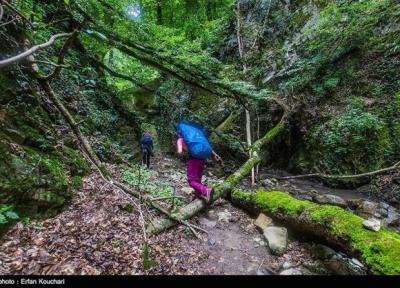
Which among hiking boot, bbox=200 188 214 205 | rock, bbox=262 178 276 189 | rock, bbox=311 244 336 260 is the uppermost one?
hiking boot, bbox=200 188 214 205

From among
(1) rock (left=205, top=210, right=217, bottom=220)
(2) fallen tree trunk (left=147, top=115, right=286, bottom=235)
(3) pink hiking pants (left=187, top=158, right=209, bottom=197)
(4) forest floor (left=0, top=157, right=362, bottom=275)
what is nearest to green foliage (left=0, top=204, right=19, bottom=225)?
(4) forest floor (left=0, top=157, right=362, bottom=275)

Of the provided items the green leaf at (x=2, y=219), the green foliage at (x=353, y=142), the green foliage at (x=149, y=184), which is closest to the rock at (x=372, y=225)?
the green foliage at (x=149, y=184)

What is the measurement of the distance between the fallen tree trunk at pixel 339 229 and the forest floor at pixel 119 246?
0.46 meters

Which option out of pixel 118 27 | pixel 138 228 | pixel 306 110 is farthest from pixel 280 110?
pixel 138 228

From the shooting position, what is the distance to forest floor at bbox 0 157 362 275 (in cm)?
380

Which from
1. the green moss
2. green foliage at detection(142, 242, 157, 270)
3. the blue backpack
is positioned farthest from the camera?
the blue backpack

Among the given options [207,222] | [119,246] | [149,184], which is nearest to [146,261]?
[119,246]

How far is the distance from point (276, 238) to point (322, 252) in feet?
2.72

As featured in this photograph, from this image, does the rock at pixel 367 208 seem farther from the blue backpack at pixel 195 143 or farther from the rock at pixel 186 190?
the rock at pixel 186 190

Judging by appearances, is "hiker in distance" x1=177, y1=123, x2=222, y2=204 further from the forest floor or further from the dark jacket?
the dark jacket

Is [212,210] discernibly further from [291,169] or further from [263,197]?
[291,169]

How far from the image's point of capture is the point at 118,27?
29.1 feet

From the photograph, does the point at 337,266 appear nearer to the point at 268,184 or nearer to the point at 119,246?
the point at 119,246

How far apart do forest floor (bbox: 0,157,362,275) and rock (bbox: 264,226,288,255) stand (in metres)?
0.11
